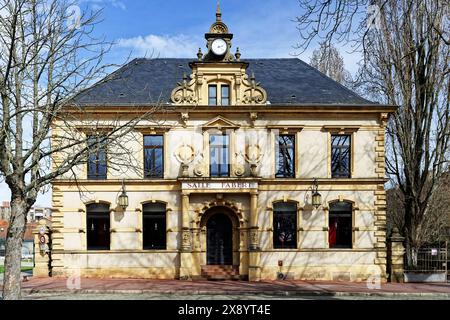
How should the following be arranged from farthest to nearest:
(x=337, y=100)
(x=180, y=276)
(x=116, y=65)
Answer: (x=337, y=100) < (x=180, y=276) < (x=116, y=65)

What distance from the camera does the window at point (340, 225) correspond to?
23.2 metres

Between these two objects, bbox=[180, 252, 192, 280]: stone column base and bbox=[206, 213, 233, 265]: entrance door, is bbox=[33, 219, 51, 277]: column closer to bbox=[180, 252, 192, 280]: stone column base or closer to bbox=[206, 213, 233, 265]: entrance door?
bbox=[180, 252, 192, 280]: stone column base

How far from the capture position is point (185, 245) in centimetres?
2253

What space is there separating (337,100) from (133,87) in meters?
10.7

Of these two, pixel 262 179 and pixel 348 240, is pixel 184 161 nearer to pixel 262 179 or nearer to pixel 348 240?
pixel 262 179

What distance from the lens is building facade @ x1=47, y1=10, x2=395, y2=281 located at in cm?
2275

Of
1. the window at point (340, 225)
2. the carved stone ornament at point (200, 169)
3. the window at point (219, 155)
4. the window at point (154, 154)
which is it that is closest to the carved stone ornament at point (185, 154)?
the carved stone ornament at point (200, 169)

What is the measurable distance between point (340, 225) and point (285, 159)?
428cm

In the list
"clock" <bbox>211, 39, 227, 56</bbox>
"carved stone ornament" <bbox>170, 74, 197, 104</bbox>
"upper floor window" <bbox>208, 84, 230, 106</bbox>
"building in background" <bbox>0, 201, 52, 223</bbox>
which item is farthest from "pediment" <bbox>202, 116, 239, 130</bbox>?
"building in background" <bbox>0, 201, 52, 223</bbox>

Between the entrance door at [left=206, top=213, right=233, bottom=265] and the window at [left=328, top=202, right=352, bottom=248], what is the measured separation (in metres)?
5.01

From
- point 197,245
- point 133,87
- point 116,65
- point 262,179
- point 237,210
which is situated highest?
point 133,87

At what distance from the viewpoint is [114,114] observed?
23.1 meters

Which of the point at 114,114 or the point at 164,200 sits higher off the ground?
the point at 114,114

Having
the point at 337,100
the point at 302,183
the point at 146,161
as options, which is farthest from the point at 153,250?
the point at 337,100
